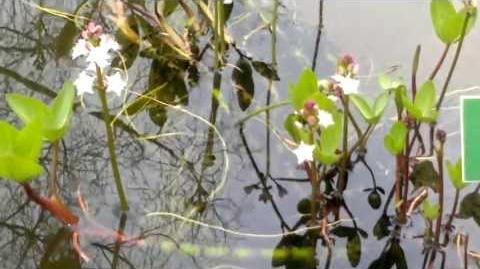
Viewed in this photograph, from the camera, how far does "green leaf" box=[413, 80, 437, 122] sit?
36.4 inches

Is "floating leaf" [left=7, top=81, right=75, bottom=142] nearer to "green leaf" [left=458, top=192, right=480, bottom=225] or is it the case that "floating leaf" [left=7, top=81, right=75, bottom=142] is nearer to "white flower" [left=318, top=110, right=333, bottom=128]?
"white flower" [left=318, top=110, right=333, bottom=128]

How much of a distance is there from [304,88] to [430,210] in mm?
183

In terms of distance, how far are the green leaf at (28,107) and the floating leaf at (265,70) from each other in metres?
0.37

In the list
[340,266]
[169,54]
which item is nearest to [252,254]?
[340,266]

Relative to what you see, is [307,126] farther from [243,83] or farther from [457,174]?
[243,83]

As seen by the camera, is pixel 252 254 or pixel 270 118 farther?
pixel 270 118

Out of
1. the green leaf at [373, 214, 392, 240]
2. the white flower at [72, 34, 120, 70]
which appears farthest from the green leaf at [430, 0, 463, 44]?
the white flower at [72, 34, 120, 70]

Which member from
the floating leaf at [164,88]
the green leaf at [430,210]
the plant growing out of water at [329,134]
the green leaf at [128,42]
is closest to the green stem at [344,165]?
the plant growing out of water at [329,134]

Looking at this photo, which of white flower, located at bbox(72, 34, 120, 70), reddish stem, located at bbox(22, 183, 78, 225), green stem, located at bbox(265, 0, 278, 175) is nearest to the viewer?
white flower, located at bbox(72, 34, 120, 70)

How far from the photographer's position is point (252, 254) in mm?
965

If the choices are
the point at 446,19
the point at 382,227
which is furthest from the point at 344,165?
the point at 446,19

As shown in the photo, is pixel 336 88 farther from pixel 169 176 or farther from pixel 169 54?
pixel 169 54

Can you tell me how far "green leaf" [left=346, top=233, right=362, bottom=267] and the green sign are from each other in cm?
15

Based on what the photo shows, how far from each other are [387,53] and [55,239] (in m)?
0.51
